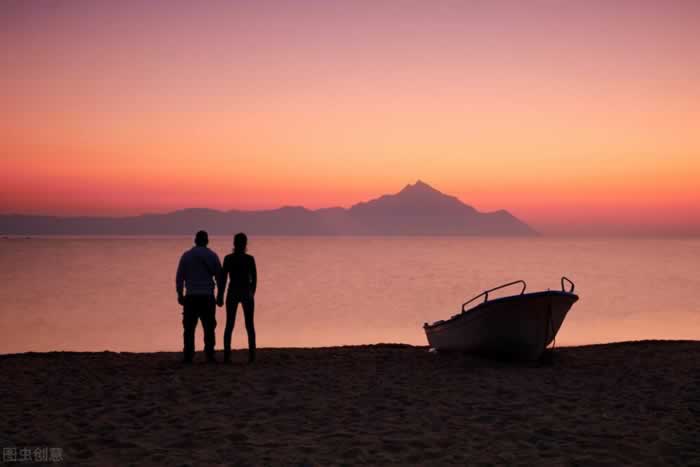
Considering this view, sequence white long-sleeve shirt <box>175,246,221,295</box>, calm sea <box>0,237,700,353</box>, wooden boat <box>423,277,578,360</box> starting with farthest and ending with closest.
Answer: calm sea <box>0,237,700,353</box>, wooden boat <box>423,277,578,360</box>, white long-sleeve shirt <box>175,246,221,295</box>

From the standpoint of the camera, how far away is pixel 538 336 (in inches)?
505

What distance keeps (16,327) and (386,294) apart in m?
26.3

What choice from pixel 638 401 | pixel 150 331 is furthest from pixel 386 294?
pixel 638 401

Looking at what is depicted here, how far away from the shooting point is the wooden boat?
1259 centimetres

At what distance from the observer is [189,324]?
1198 cm

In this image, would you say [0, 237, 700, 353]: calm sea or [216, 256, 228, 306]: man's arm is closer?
[216, 256, 228, 306]: man's arm

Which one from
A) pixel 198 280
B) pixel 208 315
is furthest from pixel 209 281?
pixel 208 315

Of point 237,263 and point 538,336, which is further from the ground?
point 237,263

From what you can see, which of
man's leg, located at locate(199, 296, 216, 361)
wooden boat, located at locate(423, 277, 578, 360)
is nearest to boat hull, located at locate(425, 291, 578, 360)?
wooden boat, located at locate(423, 277, 578, 360)

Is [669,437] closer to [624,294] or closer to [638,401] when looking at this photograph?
[638,401]

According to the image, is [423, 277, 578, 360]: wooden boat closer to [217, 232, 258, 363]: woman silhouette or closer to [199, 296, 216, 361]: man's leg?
[217, 232, 258, 363]: woman silhouette

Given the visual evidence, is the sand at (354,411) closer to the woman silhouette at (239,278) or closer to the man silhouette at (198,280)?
the man silhouette at (198,280)

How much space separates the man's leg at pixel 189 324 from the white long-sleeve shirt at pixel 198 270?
0.79 ft

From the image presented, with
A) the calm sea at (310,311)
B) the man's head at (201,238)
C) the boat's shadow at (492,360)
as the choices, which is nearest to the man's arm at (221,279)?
the man's head at (201,238)
